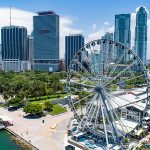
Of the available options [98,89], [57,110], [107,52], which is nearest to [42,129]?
[57,110]

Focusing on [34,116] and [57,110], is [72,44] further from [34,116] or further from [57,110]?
[34,116]

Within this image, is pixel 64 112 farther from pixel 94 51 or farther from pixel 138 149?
pixel 138 149

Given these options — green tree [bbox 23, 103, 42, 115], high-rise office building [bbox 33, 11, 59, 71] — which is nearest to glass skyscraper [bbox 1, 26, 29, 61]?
high-rise office building [bbox 33, 11, 59, 71]

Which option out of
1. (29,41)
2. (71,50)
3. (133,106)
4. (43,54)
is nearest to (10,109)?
(133,106)

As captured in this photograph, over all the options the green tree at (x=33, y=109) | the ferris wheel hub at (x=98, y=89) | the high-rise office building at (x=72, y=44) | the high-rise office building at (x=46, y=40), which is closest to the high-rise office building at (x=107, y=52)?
the ferris wheel hub at (x=98, y=89)

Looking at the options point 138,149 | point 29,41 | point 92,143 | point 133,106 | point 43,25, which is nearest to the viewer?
point 138,149

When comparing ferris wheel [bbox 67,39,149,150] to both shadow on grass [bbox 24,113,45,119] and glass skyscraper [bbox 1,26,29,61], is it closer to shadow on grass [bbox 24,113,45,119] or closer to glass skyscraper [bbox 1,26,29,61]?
shadow on grass [bbox 24,113,45,119]
